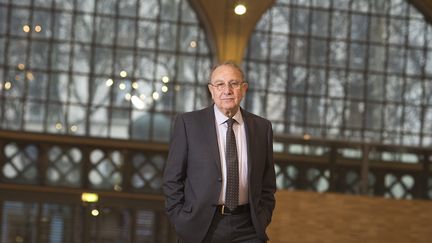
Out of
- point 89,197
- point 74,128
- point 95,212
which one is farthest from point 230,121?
point 74,128

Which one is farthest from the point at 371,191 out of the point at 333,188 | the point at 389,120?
the point at 389,120

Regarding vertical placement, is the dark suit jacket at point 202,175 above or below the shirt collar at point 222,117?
below

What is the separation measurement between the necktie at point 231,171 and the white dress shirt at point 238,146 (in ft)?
0.13

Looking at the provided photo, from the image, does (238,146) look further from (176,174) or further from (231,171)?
(176,174)

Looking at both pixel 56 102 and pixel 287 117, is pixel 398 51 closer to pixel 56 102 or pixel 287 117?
pixel 287 117

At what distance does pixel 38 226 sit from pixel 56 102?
3243 millimetres

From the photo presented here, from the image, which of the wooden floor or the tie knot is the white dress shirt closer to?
the tie knot

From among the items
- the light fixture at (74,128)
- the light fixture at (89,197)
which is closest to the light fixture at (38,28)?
the light fixture at (74,128)

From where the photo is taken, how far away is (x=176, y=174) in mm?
5645

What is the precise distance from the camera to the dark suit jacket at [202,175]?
5.54 m

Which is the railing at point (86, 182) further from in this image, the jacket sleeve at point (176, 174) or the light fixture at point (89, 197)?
the jacket sleeve at point (176, 174)

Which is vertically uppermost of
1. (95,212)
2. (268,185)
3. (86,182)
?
(268,185)

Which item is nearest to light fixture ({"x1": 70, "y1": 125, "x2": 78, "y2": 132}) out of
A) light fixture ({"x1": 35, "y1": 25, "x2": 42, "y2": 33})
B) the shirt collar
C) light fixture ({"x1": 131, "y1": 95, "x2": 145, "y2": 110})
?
light fixture ({"x1": 131, "y1": 95, "x2": 145, "y2": 110})

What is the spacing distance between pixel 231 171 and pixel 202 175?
0.17 metres
